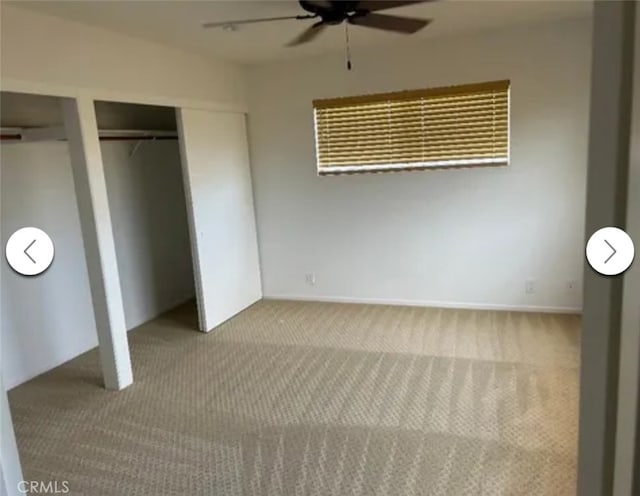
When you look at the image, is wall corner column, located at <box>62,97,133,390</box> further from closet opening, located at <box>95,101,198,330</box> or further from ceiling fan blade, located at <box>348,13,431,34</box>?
ceiling fan blade, located at <box>348,13,431,34</box>

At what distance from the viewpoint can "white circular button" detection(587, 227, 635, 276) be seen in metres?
0.62

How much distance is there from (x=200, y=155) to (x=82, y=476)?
2.80 metres

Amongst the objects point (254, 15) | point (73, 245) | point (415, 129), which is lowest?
point (73, 245)

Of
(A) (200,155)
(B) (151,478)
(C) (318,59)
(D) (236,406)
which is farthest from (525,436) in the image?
(C) (318,59)

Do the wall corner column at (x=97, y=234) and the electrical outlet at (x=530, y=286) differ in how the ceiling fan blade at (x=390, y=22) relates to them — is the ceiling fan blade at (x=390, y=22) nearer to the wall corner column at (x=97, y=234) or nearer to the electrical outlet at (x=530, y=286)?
the wall corner column at (x=97, y=234)

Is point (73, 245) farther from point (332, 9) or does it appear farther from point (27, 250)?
point (27, 250)

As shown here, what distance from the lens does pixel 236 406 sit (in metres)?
3.21

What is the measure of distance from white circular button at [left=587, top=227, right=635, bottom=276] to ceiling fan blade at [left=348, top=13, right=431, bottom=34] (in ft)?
8.09

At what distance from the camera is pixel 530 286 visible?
4602 millimetres

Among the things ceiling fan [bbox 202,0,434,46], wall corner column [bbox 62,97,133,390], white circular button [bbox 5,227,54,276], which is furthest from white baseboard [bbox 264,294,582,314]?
white circular button [bbox 5,227,54,276]

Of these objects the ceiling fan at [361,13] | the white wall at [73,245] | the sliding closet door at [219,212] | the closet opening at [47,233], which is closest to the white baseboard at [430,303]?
the sliding closet door at [219,212]

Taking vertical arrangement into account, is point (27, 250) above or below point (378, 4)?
below

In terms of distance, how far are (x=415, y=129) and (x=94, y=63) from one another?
2.83 meters

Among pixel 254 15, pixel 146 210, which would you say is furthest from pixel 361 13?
pixel 146 210
